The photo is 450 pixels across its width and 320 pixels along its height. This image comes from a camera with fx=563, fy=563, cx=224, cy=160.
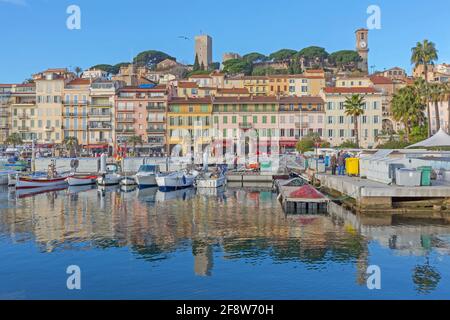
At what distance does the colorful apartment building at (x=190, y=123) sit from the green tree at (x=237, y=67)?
68929 millimetres

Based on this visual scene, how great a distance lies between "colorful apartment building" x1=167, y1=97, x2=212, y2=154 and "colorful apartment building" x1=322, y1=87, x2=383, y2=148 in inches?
783

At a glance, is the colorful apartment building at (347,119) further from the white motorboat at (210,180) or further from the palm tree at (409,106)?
the white motorboat at (210,180)

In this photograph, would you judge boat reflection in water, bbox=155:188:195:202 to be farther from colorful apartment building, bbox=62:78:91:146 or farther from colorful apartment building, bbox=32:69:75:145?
colorful apartment building, bbox=32:69:75:145

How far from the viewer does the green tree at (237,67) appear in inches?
6457

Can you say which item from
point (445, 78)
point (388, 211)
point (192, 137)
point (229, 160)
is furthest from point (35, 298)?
point (445, 78)

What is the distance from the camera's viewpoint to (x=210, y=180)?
52.7 meters

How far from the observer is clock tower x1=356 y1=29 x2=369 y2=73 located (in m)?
174

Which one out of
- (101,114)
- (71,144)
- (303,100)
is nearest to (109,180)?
(71,144)

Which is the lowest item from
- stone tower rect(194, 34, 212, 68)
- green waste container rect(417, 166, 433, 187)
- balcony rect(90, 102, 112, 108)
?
green waste container rect(417, 166, 433, 187)

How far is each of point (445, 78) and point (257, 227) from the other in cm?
11178

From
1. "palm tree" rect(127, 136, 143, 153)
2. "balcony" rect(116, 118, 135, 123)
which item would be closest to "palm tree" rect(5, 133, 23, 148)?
"balcony" rect(116, 118, 135, 123)

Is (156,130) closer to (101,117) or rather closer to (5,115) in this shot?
(101,117)

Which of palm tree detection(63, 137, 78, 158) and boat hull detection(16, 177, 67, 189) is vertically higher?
palm tree detection(63, 137, 78, 158)

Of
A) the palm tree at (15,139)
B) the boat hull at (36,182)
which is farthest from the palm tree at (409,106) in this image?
the palm tree at (15,139)
